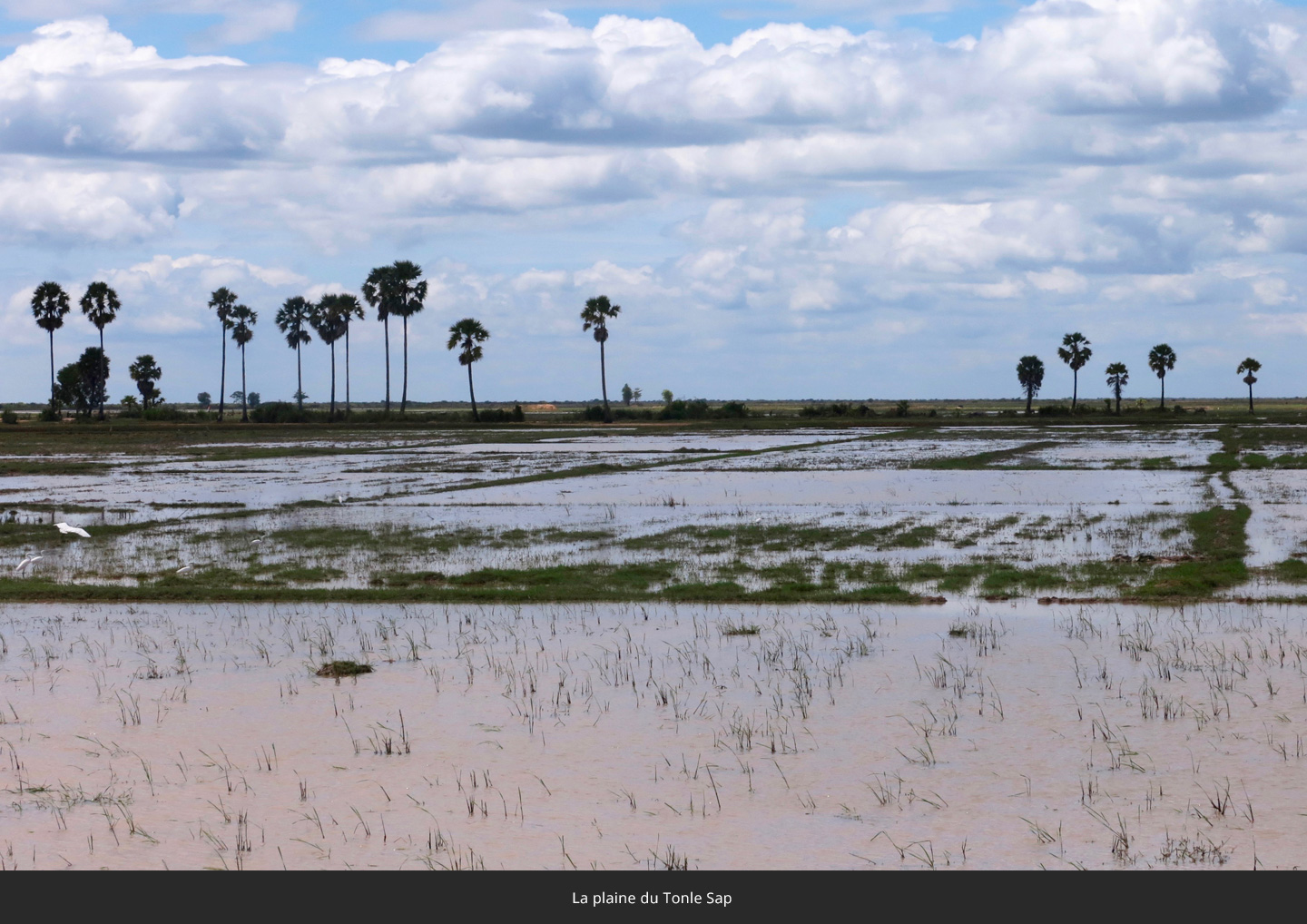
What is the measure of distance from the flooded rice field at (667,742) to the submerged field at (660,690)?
44 mm

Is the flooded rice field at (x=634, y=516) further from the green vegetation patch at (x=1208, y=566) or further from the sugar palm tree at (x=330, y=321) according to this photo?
the sugar palm tree at (x=330, y=321)

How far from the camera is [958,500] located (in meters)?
34.7

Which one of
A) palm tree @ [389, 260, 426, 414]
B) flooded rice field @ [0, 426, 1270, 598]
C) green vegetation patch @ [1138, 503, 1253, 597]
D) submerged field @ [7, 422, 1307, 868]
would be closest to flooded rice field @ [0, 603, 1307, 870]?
submerged field @ [7, 422, 1307, 868]

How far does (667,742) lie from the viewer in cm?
1111

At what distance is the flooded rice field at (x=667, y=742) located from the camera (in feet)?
28.1

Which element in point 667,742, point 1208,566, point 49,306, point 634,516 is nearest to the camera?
point 667,742

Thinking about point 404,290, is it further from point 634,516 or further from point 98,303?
point 634,516

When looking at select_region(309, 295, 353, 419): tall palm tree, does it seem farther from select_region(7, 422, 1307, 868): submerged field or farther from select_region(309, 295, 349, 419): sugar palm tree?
select_region(7, 422, 1307, 868): submerged field

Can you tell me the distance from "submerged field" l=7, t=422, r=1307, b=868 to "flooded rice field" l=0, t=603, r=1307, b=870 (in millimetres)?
44

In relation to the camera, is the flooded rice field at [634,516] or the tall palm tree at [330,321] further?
the tall palm tree at [330,321]

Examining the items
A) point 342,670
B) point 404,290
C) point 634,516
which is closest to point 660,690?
point 342,670

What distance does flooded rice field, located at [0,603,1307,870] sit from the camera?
28.1ft

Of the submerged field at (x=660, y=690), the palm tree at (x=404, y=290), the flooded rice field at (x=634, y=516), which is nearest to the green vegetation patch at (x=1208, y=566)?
the submerged field at (x=660, y=690)

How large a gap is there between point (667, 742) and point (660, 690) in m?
A: 1.86
